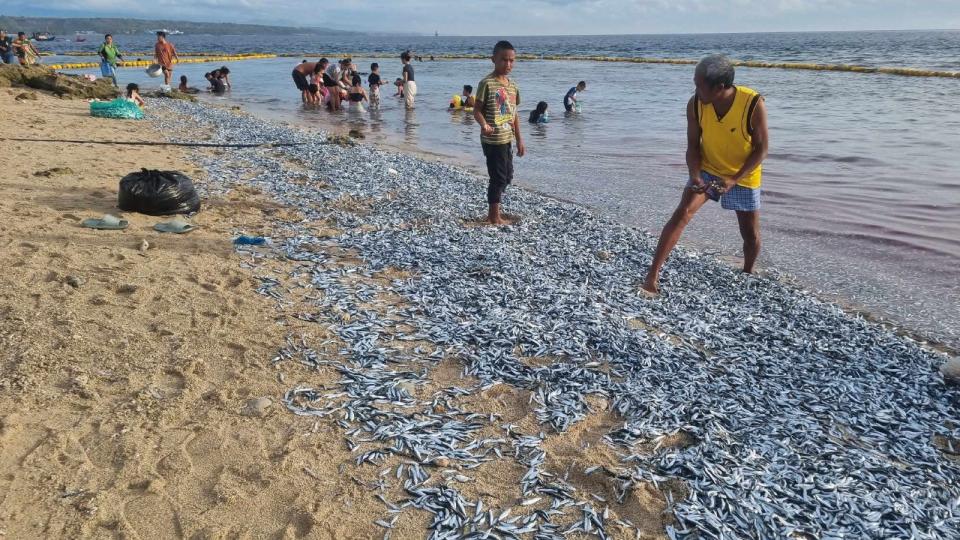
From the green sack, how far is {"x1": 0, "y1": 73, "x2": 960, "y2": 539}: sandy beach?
9.86 meters

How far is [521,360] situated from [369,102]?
2245cm

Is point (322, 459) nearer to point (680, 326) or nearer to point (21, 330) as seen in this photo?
point (21, 330)

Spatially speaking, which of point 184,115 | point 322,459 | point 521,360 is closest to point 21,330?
point 322,459

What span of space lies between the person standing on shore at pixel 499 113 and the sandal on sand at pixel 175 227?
3.67 meters

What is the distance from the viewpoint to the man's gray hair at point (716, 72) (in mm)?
5406

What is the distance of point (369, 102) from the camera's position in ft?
83.3

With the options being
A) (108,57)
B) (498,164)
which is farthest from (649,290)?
(108,57)

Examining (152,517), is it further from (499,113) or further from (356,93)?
(356,93)

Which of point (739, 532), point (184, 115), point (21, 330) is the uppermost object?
point (184, 115)

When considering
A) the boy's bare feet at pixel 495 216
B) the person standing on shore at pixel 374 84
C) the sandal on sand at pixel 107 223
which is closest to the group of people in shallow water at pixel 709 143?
the boy's bare feet at pixel 495 216

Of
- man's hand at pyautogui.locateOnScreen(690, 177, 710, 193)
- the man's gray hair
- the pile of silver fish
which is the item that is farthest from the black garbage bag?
the man's gray hair

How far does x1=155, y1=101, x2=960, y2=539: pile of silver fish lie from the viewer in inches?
132

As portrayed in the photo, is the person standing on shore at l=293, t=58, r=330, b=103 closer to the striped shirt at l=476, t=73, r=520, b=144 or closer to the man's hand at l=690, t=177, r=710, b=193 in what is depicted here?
the striped shirt at l=476, t=73, r=520, b=144

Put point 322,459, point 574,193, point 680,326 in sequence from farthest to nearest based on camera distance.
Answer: point 574,193, point 680,326, point 322,459
